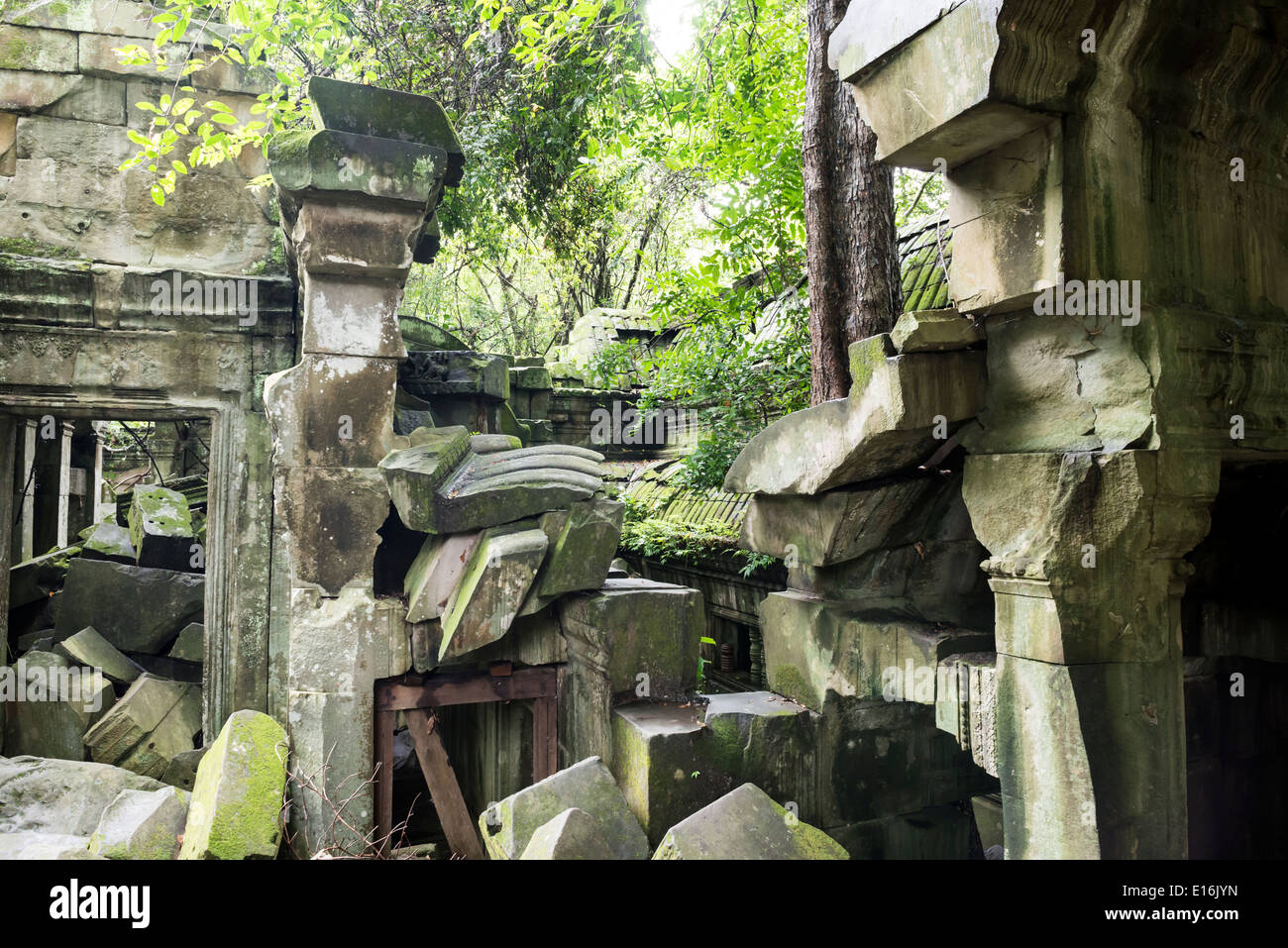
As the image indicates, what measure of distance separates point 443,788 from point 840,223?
3.51 m

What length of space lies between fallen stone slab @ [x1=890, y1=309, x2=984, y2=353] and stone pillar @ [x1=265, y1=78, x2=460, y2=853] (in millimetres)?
2564

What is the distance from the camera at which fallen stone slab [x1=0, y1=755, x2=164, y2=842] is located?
4.23 m

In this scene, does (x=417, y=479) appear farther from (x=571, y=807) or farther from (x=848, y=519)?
(x=848, y=519)

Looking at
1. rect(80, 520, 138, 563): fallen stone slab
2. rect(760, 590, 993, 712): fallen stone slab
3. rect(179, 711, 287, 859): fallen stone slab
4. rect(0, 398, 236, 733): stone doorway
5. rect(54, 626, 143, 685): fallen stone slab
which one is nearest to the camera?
rect(760, 590, 993, 712): fallen stone slab

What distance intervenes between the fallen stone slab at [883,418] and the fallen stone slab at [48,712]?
570cm

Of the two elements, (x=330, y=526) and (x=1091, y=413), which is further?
(x=330, y=526)

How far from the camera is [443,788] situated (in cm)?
373

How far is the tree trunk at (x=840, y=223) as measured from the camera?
424 centimetres

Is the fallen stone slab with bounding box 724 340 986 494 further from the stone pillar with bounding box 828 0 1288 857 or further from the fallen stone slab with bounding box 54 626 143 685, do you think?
the fallen stone slab with bounding box 54 626 143 685

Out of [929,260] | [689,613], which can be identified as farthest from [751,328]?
[689,613]

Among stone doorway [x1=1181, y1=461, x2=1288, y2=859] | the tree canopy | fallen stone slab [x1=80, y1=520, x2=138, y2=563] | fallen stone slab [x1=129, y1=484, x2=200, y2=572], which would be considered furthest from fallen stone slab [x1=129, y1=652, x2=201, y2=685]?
stone doorway [x1=1181, y1=461, x2=1288, y2=859]
